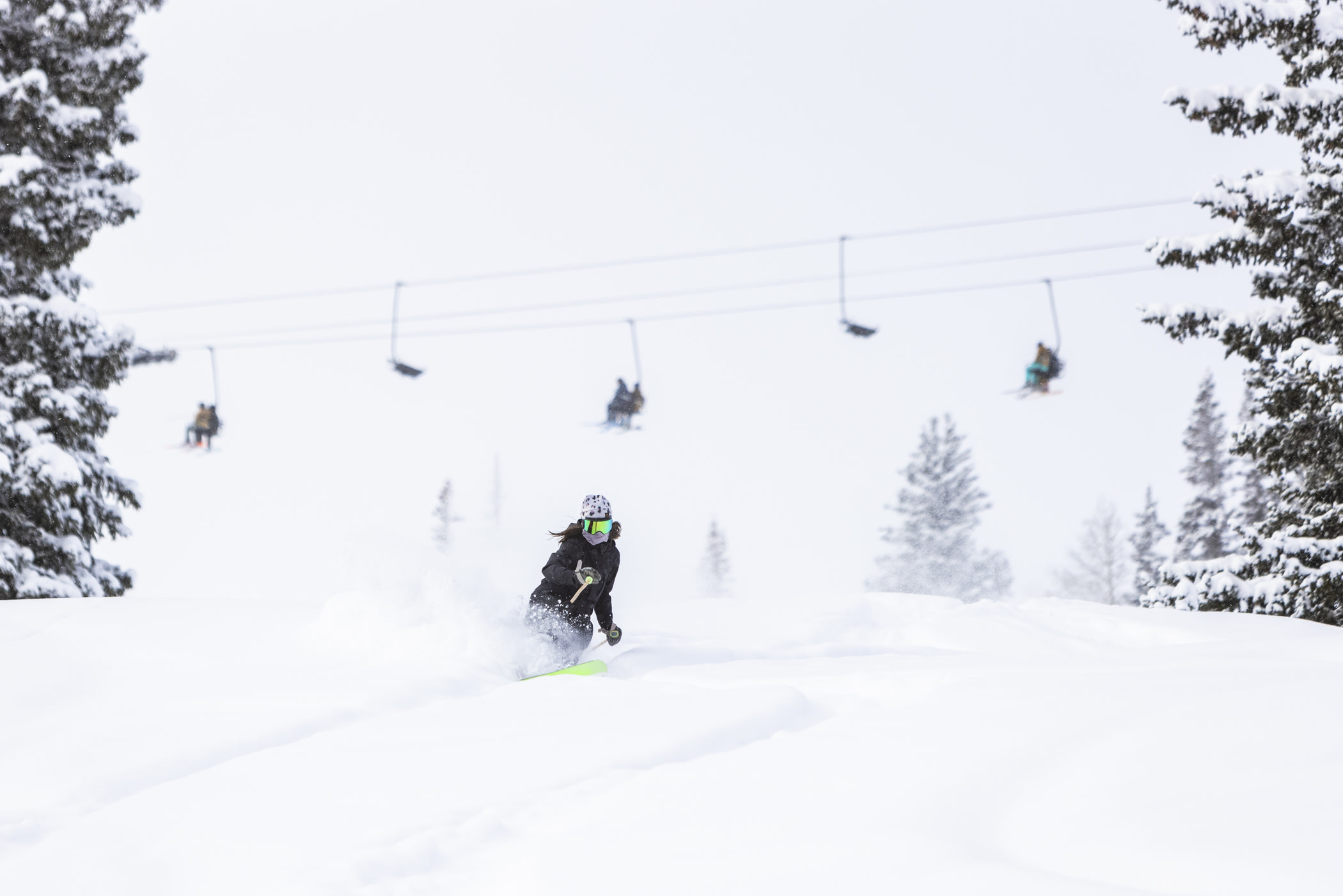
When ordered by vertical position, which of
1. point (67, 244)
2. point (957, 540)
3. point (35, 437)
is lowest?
point (957, 540)

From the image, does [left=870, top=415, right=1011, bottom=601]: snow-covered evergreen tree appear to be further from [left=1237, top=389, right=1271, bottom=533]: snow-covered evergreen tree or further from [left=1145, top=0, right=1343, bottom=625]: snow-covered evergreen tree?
[left=1145, top=0, right=1343, bottom=625]: snow-covered evergreen tree

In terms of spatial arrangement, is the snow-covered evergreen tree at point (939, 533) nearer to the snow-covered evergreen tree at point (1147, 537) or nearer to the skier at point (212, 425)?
the snow-covered evergreen tree at point (1147, 537)

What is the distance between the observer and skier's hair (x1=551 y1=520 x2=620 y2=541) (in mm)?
8516

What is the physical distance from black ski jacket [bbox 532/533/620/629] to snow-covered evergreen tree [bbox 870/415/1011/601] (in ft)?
117

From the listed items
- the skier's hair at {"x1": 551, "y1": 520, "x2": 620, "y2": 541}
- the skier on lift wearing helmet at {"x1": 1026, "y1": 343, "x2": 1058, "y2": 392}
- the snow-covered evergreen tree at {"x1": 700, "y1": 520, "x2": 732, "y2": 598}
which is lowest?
the snow-covered evergreen tree at {"x1": 700, "y1": 520, "x2": 732, "y2": 598}

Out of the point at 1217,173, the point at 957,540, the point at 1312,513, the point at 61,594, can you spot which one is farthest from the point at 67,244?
the point at 957,540

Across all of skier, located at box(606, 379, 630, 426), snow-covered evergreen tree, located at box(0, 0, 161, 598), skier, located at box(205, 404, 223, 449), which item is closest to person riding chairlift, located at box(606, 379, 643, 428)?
skier, located at box(606, 379, 630, 426)

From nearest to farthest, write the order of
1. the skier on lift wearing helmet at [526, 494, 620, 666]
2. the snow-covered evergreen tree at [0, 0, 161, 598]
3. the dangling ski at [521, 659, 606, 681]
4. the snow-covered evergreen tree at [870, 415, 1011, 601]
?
the dangling ski at [521, 659, 606, 681] < the skier on lift wearing helmet at [526, 494, 620, 666] < the snow-covered evergreen tree at [0, 0, 161, 598] < the snow-covered evergreen tree at [870, 415, 1011, 601]

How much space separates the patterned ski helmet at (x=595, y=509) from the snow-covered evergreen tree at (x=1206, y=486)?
25700 millimetres

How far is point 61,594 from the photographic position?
11742 millimetres

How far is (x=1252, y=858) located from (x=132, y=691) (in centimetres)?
632

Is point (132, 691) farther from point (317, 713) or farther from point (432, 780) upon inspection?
point (432, 780)

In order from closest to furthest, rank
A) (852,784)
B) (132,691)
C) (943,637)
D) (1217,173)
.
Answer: (852,784) < (132,691) < (943,637) < (1217,173)

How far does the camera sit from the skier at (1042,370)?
1984 cm
